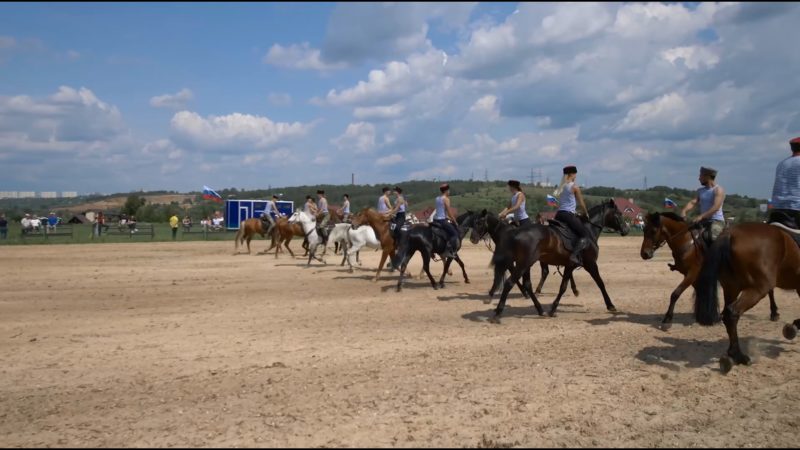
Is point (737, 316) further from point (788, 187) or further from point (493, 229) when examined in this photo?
point (493, 229)

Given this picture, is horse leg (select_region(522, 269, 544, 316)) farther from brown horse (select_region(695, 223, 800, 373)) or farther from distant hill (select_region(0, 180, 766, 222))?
distant hill (select_region(0, 180, 766, 222))

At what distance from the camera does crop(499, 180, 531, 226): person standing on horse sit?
11.8m

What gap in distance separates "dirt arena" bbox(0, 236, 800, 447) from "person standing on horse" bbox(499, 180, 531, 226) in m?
1.70

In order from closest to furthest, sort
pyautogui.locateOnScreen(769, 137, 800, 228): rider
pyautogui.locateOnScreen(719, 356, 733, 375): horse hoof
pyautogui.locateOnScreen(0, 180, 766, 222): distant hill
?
pyautogui.locateOnScreen(719, 356, 733, 375): horse hoof, pyautogui.locateOnScreen(769, 137, 800, 228): rider, pyautogui.locateOnScreen(0, 180, 766, 222): distant hill

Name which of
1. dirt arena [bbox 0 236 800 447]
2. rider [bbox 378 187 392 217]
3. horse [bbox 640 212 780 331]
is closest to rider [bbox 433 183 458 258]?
dirt arena [bbox 0 236 800 447]

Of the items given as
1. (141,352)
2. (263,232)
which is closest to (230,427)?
(141,352)

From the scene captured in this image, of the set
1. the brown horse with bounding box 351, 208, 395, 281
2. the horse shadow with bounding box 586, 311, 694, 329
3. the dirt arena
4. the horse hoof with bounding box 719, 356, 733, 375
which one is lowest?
the dirt arena

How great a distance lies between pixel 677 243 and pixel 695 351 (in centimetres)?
212

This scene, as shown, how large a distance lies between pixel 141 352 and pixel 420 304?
5.48 metres

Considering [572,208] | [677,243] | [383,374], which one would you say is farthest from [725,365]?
[572,208]

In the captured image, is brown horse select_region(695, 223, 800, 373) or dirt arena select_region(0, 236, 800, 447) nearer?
dirt arena select_region(0, 236, 800, 447)

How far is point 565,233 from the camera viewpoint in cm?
1003

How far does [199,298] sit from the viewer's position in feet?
41.8

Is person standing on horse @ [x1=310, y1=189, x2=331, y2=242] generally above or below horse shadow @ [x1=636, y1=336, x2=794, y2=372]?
above
